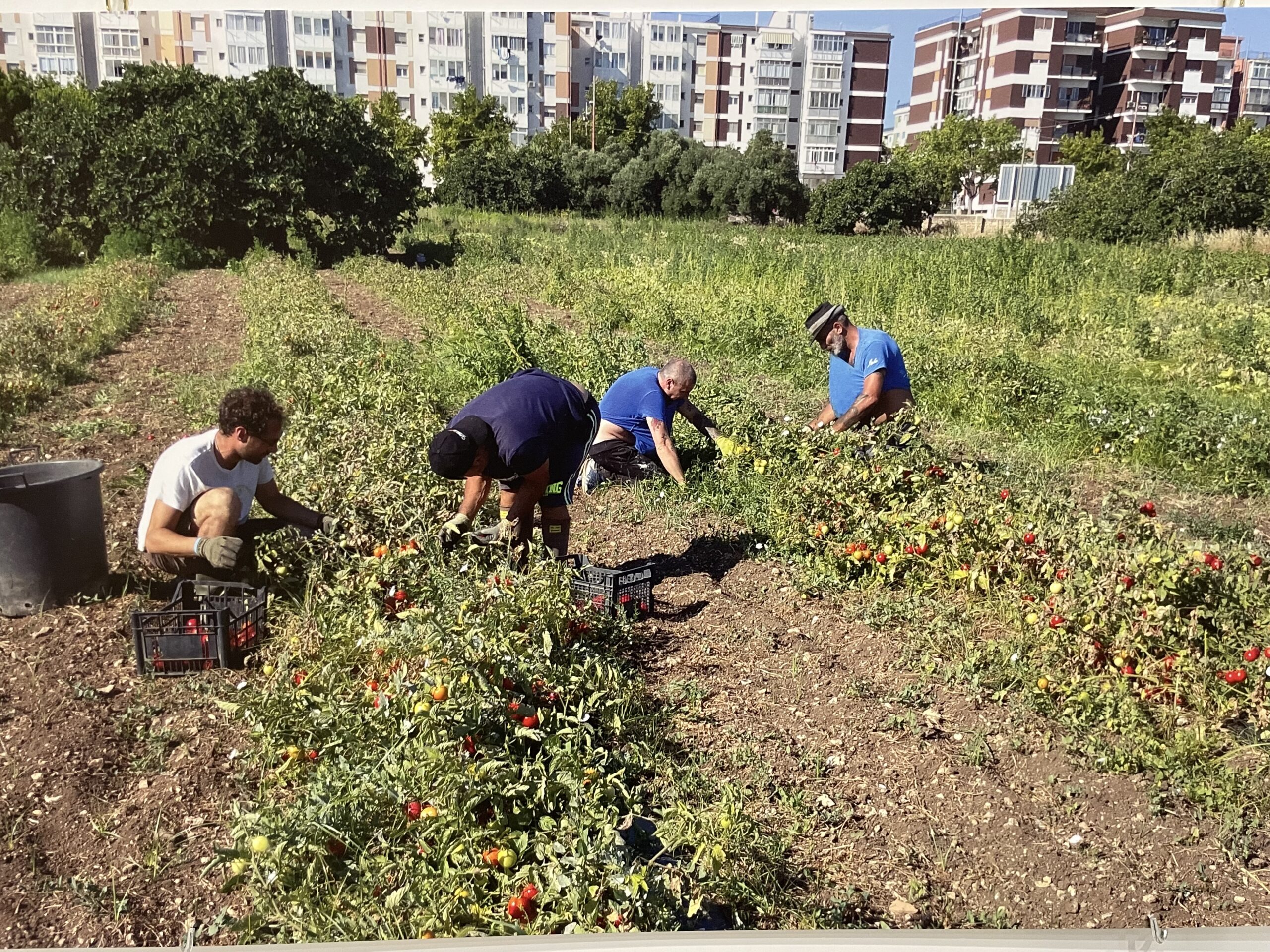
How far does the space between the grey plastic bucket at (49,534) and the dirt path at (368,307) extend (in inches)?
45.6

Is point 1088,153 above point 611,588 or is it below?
above

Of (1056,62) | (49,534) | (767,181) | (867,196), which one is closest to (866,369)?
(867,196)

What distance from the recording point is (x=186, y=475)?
12.9ft

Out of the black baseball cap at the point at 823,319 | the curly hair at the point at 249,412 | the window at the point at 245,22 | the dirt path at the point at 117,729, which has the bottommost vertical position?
the dirt path at the point at 117,729

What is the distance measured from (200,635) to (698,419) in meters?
3.24

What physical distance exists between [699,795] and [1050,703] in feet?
4.91

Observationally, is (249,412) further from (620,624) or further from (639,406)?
(639,406)

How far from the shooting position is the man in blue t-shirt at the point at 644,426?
564 cm

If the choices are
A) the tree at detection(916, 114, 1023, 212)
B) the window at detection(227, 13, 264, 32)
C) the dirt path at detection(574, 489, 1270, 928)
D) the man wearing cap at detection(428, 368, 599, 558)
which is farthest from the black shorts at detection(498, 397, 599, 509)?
the window at detection(227, 13, 264, 32)

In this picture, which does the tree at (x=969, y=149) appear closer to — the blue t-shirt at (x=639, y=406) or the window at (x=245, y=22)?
the blue t-shirt at (x=639, y=406)

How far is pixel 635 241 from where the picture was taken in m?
4.58

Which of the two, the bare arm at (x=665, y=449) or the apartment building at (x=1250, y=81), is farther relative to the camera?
the bare arm at (x=665, y=449)

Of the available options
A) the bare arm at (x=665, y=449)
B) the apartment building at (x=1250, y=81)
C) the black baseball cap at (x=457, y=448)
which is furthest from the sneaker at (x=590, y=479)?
the apartment building at (x=1250, y=81)

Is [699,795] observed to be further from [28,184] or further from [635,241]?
[28,184]
